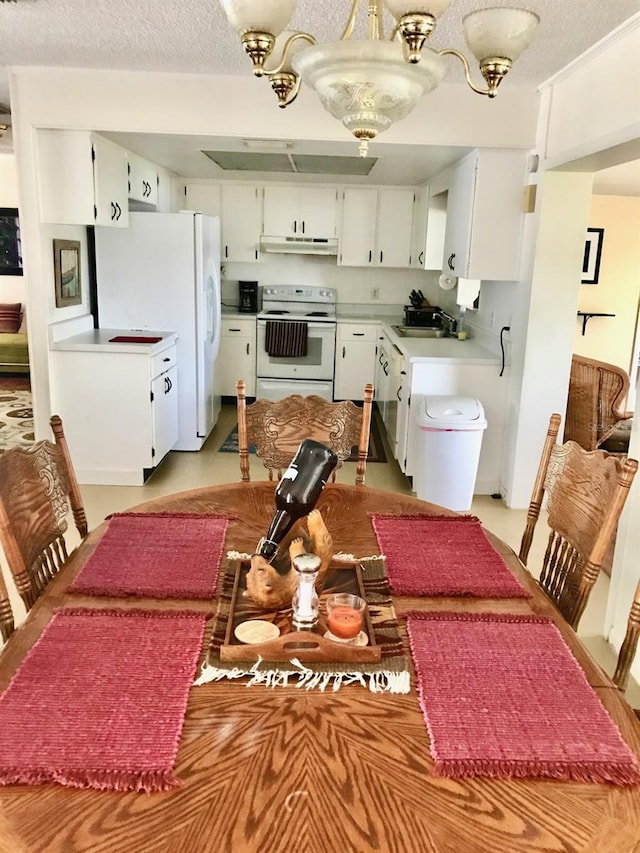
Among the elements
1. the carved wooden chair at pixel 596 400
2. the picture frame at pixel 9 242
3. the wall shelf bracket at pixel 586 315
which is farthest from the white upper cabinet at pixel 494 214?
the picture frame at pixel 9 242

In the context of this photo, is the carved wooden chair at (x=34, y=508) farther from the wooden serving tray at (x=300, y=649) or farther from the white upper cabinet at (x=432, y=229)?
the white upper cabinet at (x=432, y=229)

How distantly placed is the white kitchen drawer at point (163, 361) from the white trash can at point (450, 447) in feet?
5.33

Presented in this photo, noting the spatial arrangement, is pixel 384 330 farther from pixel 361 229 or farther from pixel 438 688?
pixel 438 688

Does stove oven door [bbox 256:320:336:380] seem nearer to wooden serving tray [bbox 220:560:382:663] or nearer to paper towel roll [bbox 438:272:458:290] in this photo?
paper towel roll [bbox 438:272:458:290]

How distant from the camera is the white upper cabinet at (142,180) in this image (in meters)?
4.56

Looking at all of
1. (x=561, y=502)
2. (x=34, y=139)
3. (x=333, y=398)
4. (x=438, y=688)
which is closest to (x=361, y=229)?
(x=333, y=398)

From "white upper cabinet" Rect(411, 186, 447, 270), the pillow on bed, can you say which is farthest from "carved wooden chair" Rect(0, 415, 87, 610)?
the pillow on bed

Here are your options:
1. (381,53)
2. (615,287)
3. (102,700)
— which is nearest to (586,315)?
(615,287)

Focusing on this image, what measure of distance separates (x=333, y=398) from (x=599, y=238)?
3245 millimetres

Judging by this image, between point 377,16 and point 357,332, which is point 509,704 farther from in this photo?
point 357,332

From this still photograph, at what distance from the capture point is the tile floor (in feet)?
9.39

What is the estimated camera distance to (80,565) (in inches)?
Answer: 62.2

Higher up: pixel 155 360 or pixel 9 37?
pixel 9 37

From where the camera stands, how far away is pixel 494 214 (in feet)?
12.7
